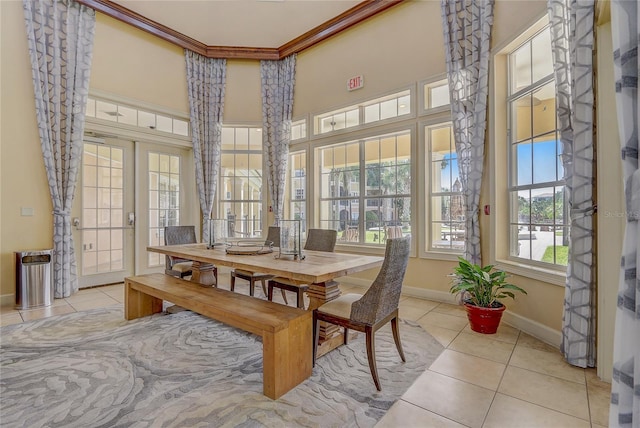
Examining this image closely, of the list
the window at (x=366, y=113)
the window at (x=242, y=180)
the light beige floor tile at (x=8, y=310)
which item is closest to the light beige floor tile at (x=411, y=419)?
the window at (x=366, y=113)

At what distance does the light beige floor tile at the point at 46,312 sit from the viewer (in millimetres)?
3086

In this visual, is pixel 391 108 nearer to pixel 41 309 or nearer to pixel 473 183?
pixel 473 183

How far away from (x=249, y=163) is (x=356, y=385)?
14.5ft

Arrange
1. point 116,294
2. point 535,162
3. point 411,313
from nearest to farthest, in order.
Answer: point 535,162, point 411,313, point 116,294

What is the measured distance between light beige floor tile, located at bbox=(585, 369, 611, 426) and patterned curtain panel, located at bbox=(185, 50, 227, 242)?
4888 millimetres

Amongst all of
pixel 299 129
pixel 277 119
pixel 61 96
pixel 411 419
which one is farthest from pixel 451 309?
pixel 61 96

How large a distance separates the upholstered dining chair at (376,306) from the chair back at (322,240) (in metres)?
1.23

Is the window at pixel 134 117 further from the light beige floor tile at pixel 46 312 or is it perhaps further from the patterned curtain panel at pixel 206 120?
the light beige floor tile at pixel 46 312

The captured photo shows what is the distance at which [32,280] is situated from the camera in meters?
3.37

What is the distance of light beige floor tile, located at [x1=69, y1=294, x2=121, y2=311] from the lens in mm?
3404

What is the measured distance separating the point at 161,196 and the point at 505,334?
5.14 m

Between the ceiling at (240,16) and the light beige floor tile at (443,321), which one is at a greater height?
the ceiling at (240,16)

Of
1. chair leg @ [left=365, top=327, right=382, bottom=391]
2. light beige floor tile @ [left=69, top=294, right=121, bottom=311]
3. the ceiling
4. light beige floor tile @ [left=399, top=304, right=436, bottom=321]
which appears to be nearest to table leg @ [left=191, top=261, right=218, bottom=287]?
light beige floor tile @ [left=69, top=294, right=121, bottom=311]

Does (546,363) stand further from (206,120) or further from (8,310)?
(206,120)
